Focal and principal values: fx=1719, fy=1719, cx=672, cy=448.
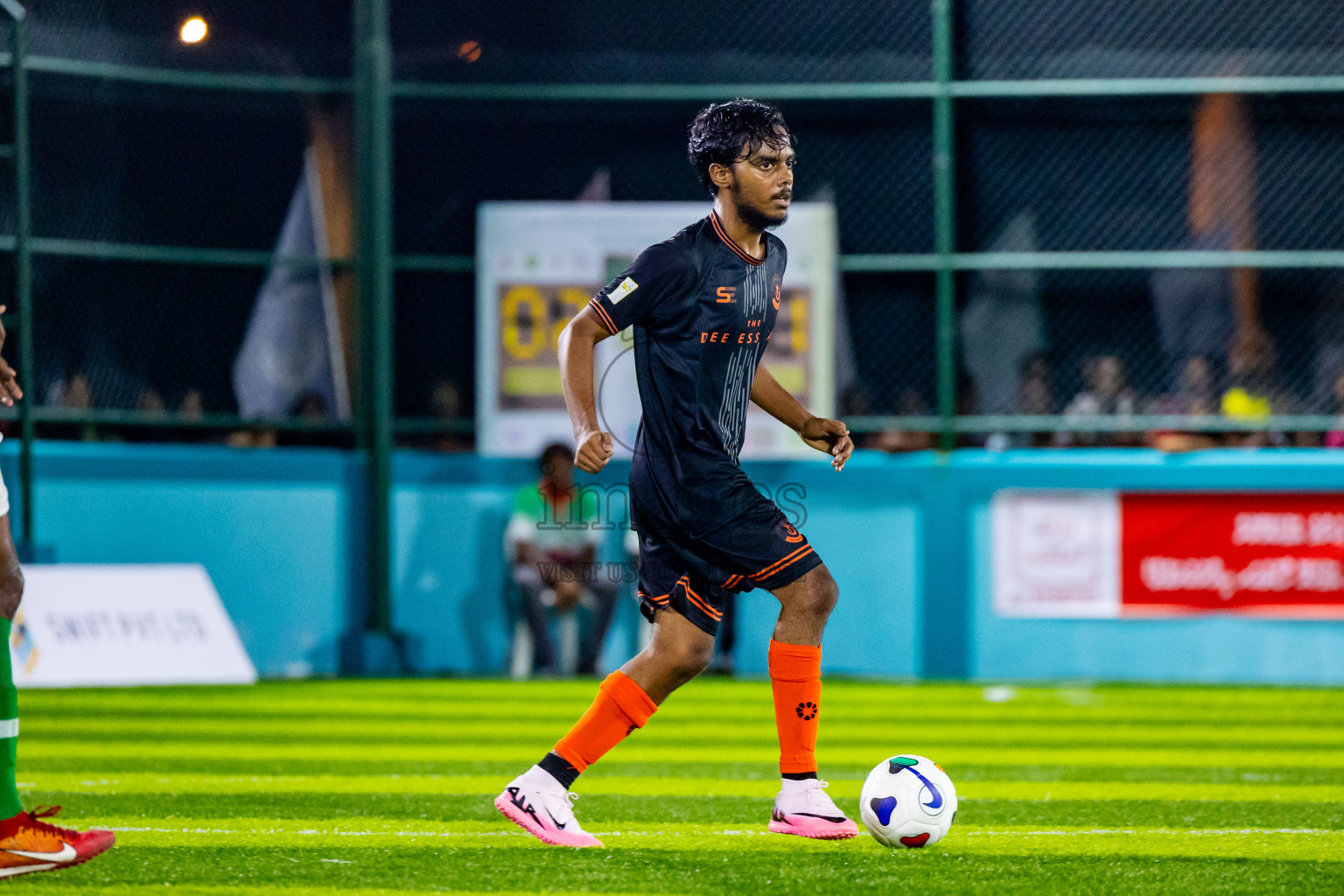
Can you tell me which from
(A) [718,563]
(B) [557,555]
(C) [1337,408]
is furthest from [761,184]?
(C) [1337,408]

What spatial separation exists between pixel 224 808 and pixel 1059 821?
2613 mm

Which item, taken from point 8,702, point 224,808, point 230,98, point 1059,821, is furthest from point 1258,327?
point 8,702

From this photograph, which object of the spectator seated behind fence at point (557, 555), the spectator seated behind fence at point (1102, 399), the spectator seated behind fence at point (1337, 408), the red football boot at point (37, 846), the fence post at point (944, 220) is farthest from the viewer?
the fence post at point (944, 220)

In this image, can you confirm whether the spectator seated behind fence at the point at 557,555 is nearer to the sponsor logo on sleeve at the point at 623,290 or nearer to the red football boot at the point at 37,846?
the sponsor logo on sleeve at the point at 623,290

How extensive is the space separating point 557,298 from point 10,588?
8.94 metres

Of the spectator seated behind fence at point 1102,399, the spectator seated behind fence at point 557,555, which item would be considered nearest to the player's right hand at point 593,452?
the spectator seated behind fence at point 557,555

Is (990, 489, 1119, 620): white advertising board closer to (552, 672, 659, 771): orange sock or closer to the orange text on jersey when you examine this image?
the orange text on jersey

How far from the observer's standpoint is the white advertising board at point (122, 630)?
10.4m

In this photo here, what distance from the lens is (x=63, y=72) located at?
12.7m

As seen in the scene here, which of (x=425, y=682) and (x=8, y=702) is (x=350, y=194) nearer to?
(x=425, y=682)

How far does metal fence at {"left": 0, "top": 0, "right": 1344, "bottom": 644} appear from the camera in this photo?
508 inches

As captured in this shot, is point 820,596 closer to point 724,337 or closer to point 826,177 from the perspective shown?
point 724,337

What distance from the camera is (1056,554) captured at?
12656 mm

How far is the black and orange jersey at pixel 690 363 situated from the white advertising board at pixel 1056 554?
8318 mm
